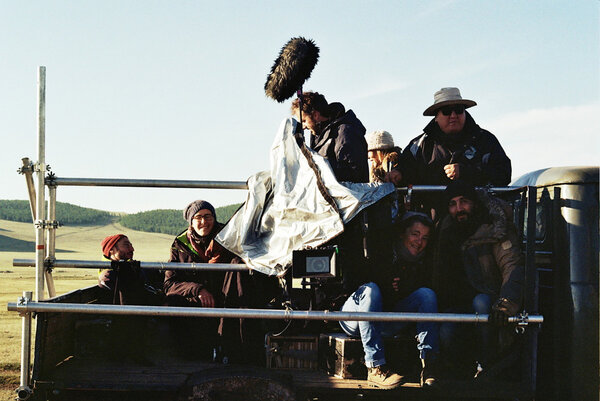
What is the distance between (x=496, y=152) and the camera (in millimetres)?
4207

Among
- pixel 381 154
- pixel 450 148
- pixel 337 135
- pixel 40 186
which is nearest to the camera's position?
pixel 40 186

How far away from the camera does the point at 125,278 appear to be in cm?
402

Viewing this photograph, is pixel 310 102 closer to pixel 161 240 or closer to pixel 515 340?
pixel 515 340

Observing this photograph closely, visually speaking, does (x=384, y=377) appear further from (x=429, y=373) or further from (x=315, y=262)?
(x=315, y=262)

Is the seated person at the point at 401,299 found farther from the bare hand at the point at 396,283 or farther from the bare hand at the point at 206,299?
the bare hand at the point at 206,299

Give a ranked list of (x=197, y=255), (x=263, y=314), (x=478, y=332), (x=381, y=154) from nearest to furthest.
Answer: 1. (x=263, y=314)
2. (x=478, y=332)
3. (x=197, y=255)
4. (x=381, y=154)

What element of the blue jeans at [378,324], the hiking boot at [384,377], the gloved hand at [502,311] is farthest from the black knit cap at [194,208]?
the gloved hand at [502,311]

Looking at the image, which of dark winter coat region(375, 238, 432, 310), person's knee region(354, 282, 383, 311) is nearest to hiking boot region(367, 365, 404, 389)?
person's knee region(354, 282, 383, 311)

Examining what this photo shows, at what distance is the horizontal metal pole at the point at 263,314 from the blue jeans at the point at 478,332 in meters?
0.28

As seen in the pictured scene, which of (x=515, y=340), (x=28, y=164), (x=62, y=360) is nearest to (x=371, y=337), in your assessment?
(x=515, y=340)

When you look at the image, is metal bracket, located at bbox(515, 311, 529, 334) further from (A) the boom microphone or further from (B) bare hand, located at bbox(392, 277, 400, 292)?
(A) the boom microphone

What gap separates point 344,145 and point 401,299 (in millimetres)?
1095

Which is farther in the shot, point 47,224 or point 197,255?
point 197,255

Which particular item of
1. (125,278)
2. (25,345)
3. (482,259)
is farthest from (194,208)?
(482,259)
